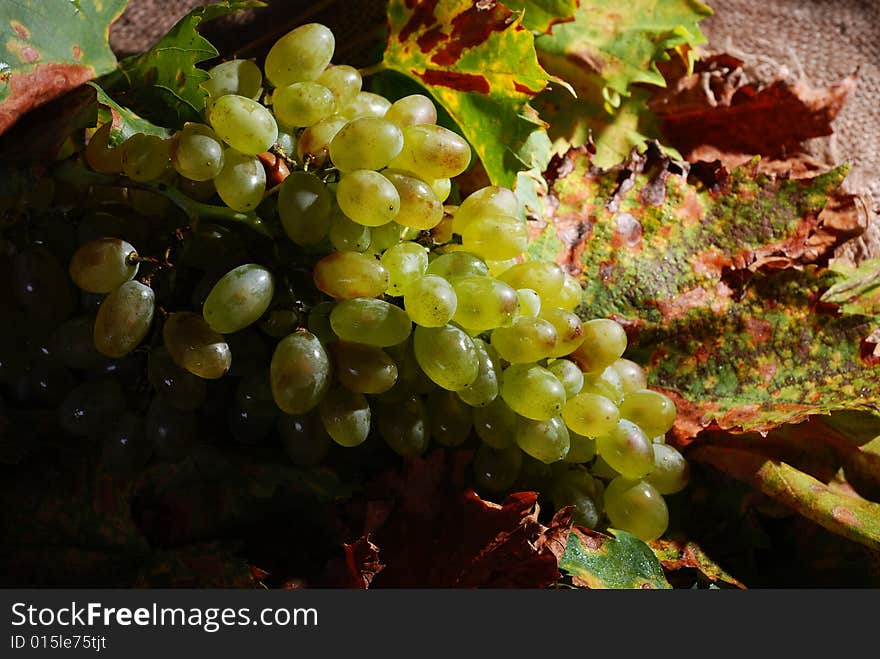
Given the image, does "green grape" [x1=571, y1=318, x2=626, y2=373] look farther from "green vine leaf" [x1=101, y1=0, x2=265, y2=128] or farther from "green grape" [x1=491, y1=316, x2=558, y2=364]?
"green vine leaf" [x1=101, y1=0, x2=265, y2=128]

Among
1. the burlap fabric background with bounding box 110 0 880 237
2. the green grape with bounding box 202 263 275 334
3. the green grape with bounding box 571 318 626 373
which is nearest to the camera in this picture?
the green grape with bounding box 202 263 275 334

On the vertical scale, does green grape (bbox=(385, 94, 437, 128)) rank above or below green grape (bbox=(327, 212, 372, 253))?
above

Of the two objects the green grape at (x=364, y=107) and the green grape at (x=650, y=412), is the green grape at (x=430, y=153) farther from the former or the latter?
the green grape at (x=650, y=412)

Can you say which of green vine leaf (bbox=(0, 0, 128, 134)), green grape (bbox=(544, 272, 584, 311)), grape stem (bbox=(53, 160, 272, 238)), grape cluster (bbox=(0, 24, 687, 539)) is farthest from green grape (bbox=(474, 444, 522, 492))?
green vine leaf (bbox=(0, 0, 128, 134))

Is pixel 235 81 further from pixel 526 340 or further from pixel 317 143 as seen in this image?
pixel 526 340

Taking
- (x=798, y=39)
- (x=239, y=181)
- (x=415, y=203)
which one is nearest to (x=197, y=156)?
(x=239, y=181)

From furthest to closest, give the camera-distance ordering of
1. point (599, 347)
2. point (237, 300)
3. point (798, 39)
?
point (798, 39) < point (599, 347) < point (237, 300)

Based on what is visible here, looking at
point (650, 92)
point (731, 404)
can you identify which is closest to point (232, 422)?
point (731, 404)
